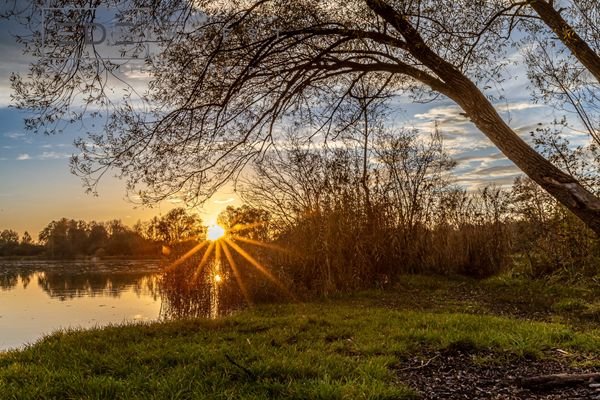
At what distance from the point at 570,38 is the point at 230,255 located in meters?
9.52

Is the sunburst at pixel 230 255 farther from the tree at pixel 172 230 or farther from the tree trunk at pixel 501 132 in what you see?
the tree trunk at pixel 501 132

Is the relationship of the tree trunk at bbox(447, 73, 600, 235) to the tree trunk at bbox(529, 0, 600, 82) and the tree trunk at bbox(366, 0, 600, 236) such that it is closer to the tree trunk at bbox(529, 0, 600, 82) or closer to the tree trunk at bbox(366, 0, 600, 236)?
the tree trunk at bbox(366, 0, 600, 236)

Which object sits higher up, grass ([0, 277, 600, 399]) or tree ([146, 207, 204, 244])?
tree ([146, 207, 204, 244])

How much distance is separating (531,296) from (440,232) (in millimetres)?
5090

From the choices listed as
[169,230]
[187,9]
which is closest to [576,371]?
[187,9]

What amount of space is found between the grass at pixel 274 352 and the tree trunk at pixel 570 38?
11.6 feet

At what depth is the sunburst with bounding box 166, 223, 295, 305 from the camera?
12.2m

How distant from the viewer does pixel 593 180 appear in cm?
1210

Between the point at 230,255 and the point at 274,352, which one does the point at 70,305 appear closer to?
the point at 230,255

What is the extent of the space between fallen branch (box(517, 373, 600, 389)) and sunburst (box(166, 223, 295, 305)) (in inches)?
293

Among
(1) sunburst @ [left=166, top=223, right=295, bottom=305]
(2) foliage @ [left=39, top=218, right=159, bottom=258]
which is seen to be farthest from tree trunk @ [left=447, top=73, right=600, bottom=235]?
(2) foliage @ [left=39, top=218, right=159, bottom=258]

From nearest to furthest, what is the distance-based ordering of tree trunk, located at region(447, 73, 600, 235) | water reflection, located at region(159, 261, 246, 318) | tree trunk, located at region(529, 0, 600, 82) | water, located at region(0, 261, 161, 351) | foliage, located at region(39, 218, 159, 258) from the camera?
tree trunk, located at region(447, 73, 600, 235)
tree trunk, located at region(529, 0, 600, 82)
water reflection, located at region(159, 261, 246, 318)
water, located at region(0, 261, 161, 351)
foliage, located at region(39, 218, 159, 258)

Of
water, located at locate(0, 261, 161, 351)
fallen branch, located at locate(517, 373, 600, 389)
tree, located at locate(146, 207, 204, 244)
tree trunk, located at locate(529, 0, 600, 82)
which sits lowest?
water, located at locate(0, 261, 161, 351)

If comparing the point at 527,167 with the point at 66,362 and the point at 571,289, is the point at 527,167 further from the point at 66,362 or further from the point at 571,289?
the point at 571,289
